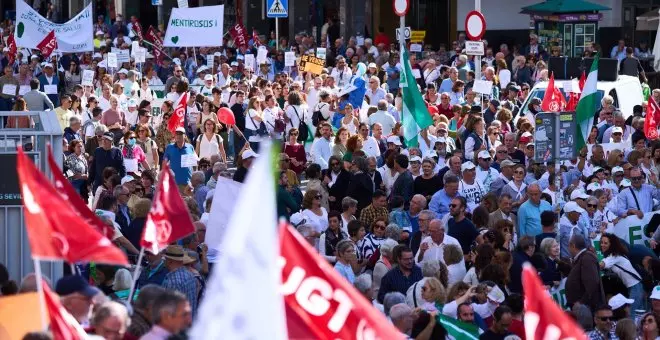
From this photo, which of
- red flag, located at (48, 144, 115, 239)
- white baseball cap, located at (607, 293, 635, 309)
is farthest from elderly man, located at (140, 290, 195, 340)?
white baseball cap, located at (607, 293, 635, 309)

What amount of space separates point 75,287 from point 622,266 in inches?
235

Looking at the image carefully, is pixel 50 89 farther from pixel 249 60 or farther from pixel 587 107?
pixel 587 107

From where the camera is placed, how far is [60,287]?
8992 millimetres

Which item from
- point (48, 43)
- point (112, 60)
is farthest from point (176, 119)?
point (112, 60)

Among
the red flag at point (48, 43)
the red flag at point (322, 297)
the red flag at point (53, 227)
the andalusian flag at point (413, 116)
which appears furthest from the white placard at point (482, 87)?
the red flag at point (322, 297)

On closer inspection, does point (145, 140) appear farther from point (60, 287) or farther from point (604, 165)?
point (60, 287)

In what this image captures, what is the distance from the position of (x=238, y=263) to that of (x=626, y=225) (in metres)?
9.64

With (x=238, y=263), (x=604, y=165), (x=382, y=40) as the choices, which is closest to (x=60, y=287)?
(x=238, y=263)

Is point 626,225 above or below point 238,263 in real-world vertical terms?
below

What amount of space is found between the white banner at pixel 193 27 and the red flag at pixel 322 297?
22390mm

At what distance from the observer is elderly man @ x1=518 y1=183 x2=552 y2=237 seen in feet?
49.6

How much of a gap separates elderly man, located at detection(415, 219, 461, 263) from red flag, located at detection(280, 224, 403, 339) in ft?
19.5

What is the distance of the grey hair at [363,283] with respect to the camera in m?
11.7

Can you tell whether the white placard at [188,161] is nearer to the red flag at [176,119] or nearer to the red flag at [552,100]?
the red flag at [176,119]
